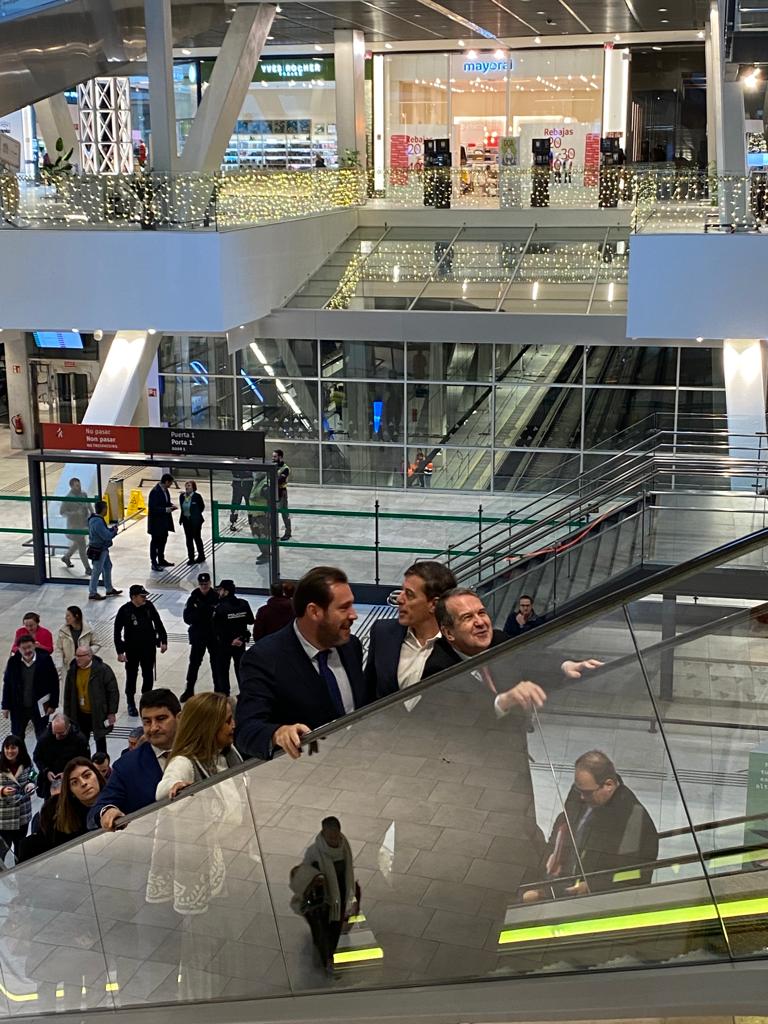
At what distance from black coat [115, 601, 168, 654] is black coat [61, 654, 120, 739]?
167 centimetres

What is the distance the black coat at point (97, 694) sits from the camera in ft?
35.0

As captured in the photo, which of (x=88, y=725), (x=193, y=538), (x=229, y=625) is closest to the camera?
(x=88, y=725)

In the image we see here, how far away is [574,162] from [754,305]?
19313 mm

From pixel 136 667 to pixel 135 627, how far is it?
0.51 metres

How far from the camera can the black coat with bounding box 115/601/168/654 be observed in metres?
12.5

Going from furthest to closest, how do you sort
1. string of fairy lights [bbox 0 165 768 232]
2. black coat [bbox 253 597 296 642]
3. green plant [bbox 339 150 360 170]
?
green plant [bbox 339 150 360 170] → string of fairy lights [bbox 0 165 768 232] → black coat [bbox 253 597 296 642]

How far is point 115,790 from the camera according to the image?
5180mm

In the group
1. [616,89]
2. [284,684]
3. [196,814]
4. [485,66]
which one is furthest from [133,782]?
[485,66]

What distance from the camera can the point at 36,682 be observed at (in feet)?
36.0

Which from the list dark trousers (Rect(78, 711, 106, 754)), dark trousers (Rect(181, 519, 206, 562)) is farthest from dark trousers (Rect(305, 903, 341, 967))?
dark trousers (Rect(181, 519, 206, 562))

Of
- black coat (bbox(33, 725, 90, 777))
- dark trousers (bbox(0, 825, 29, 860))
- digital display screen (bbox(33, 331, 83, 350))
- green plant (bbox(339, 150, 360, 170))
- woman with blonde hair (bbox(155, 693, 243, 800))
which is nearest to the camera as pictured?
woman with blonde hair (bbox(155, 693, 243, 800))

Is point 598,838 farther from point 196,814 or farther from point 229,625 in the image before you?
point 229,625

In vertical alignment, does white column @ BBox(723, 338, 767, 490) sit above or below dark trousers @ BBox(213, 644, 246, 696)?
above

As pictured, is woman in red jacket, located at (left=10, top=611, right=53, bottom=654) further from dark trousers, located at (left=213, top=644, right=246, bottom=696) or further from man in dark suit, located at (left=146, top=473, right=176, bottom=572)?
man in dark suit, located at (left=146, top=473, right=176, bottom=572)
